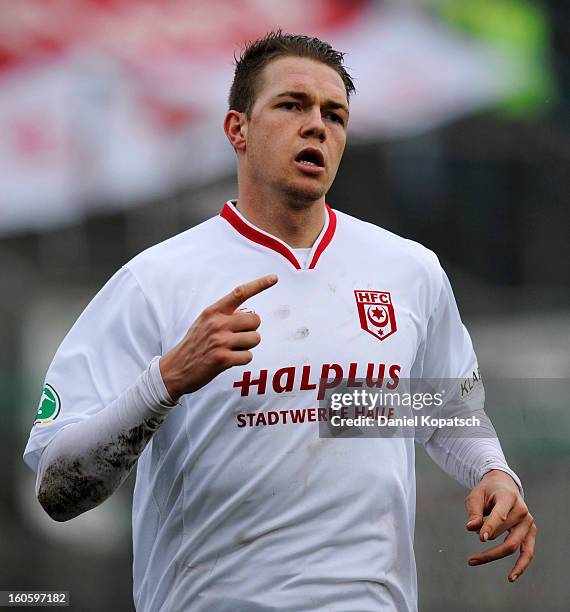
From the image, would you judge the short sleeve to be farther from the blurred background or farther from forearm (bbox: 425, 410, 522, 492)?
the blurred background

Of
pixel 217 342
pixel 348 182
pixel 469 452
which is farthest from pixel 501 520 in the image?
pixel 348 182

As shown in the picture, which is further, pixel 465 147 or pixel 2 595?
pixel 465 147

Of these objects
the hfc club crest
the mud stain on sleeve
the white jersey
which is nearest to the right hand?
the mud stain on sleeve

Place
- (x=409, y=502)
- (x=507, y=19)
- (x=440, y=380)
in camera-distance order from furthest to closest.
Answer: (x=507, y=19), (x=440, y=380), (x=409, y=502)

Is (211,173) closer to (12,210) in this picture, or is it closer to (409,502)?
(12,210)

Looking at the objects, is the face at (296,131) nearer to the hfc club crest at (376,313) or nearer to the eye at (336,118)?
the eye at (336,118)

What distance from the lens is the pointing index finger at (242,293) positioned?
1.97 metres

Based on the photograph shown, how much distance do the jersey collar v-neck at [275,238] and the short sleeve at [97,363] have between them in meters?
0.29

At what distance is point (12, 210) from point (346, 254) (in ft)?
9.64

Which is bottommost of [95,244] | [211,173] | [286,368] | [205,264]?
[286,368]

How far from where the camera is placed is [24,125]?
518 cm

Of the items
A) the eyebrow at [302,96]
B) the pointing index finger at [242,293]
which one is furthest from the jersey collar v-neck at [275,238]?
the pointing index finger at [242,293]

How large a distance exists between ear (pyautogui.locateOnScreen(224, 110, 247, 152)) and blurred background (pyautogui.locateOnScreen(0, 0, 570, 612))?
8.03 ft

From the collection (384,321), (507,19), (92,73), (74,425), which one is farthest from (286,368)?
(507,19)
